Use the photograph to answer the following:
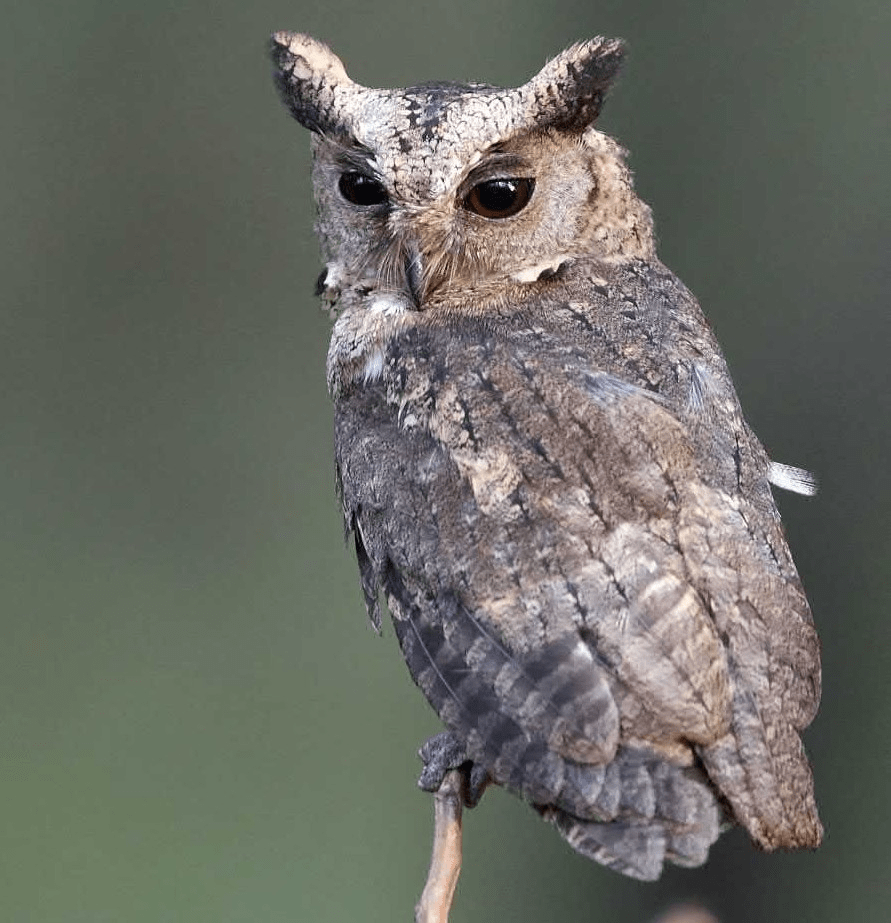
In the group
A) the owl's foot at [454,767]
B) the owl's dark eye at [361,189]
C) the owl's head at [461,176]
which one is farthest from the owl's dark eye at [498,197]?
the owl's foot at [454,767]

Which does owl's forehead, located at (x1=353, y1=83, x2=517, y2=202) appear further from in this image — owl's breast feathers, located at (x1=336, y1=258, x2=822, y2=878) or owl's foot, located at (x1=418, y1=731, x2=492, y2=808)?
owl's foot, located at (x1=418, y1=731, x2=492, y2=808)

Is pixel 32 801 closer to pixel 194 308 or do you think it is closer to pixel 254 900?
pixel 254 900

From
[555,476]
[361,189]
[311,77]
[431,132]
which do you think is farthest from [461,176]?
[555,476]

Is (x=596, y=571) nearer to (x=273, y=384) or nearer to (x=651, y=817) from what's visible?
(x=651, y=817)

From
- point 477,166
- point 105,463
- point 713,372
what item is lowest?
point 713,372

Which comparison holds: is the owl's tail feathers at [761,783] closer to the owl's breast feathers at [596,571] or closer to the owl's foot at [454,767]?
the owl's breast feathers at [596,571]

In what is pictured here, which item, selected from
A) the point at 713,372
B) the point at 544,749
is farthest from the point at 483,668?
the point at 713,372
